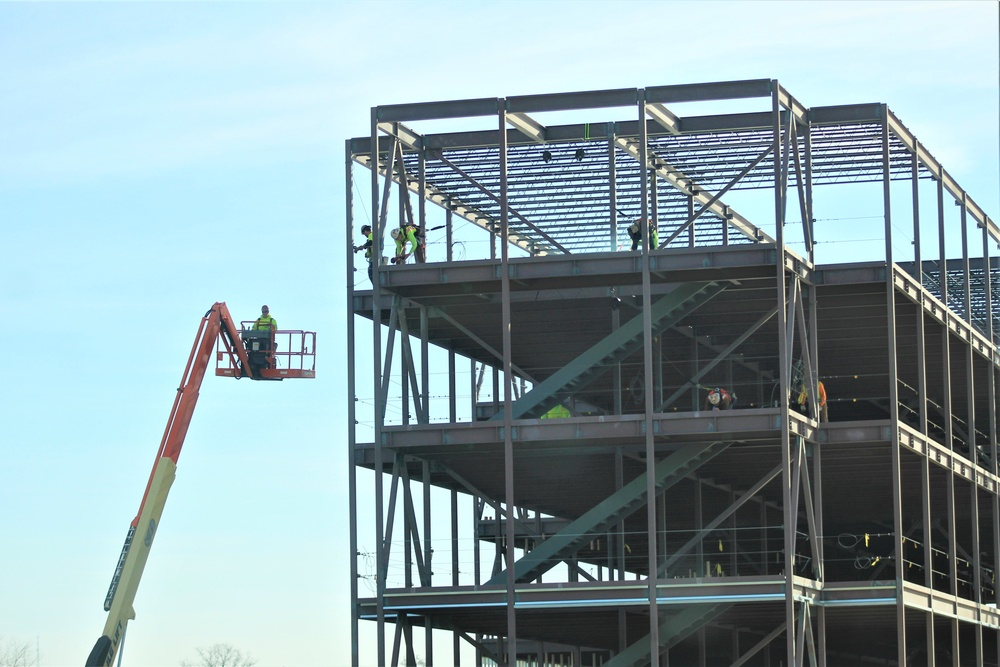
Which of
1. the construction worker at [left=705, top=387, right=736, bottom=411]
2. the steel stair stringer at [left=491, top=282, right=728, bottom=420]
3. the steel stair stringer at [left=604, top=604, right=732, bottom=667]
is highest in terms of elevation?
the steel stair stringer at [left=491, top=282, right=728, bottom=420]

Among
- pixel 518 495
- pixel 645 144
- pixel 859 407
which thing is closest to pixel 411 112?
pixel 645 144

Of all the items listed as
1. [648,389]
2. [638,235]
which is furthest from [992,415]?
[648,389]

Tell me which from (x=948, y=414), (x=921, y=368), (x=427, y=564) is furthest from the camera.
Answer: (x=948, y=414)

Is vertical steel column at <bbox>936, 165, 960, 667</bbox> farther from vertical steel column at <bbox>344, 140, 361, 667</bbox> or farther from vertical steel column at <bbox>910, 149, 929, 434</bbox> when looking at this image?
vertical steel column at <bbox>344, 140, 361, 667</bbox>

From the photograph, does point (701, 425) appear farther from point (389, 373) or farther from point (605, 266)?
point (389, 373)

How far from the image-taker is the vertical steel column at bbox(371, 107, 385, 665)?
3850cm

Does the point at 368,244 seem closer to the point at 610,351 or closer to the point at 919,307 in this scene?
the point at 610,351

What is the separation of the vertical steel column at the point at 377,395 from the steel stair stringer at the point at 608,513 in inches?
104

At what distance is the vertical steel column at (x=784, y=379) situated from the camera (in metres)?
36.8

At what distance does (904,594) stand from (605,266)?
10242mm

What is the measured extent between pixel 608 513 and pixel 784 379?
194 inches

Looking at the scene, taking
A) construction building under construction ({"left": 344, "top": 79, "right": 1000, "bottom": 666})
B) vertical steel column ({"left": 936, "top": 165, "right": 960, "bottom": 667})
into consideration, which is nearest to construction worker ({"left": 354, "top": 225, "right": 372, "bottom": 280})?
construction building under construction ({"left": 344, "top": 79, "right": 1000, "bottom": 666})

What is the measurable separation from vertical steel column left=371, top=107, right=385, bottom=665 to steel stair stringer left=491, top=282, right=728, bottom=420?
111 inches

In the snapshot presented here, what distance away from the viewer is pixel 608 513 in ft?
126
